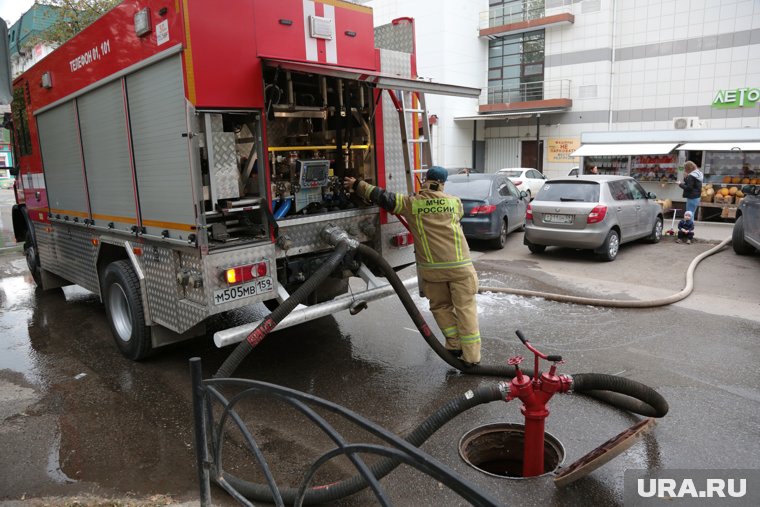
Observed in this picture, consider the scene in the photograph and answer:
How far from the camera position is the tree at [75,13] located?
14.1 meters

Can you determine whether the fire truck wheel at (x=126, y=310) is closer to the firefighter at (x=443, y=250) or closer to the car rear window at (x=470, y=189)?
the firefighter at (x=443, y=250)

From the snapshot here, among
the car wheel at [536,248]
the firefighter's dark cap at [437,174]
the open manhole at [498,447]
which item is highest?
the firefighter's dark cap at [437,174]

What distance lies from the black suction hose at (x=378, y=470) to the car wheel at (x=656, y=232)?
10.0 meters

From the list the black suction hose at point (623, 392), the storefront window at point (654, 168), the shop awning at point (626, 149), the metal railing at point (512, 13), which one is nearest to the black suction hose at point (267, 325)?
the black suction hose at point (623, 392)

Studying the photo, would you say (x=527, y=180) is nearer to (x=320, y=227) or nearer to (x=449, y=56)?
(x=449, y=56)

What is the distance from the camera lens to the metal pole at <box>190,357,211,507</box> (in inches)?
110

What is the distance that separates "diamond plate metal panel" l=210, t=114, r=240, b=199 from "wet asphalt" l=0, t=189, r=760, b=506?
1.80m

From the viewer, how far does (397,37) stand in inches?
239

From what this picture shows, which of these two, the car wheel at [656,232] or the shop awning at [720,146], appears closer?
the car wheel at [656,232]

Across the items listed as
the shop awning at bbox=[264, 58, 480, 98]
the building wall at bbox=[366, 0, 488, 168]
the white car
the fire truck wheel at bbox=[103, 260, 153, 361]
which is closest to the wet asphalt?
the fire truck wheel at bbox=[103, 260, 153, 361]

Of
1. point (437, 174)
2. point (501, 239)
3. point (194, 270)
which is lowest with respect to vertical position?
point (501, 239)

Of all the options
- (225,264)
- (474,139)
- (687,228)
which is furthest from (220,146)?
(474,139)

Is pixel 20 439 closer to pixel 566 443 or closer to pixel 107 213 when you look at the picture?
pixel 107 213

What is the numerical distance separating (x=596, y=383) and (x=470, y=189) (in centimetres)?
846
